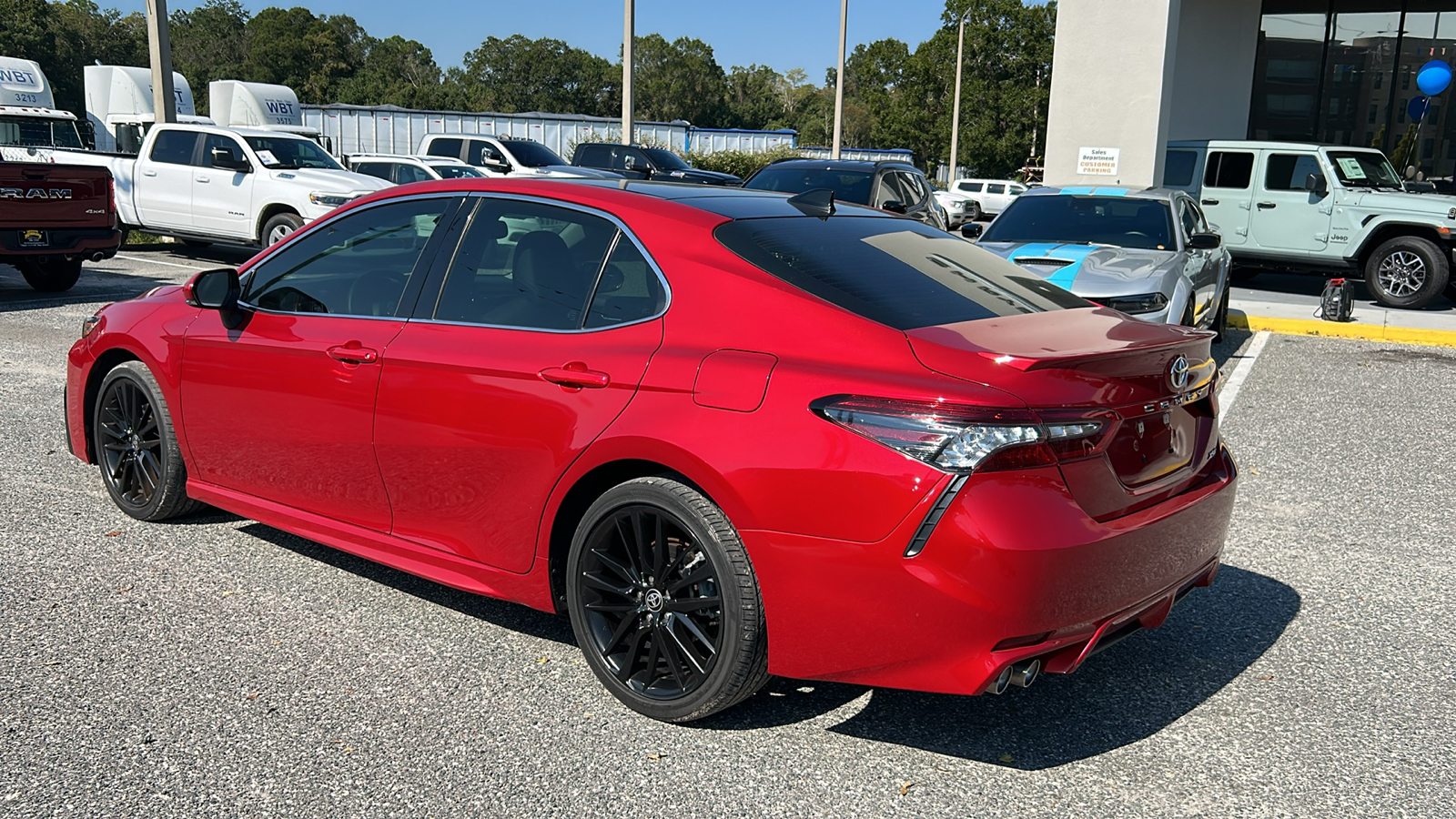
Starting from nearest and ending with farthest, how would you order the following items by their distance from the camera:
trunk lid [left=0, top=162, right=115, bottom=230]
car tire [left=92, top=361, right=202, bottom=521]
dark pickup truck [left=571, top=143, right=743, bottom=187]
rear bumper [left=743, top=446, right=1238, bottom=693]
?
rear bumper [left=743, top=446, right=1238, bottom=693]
car tire [left=92, top=361, right=202, bottom=521]
trunk lid [left=0, top=162, right=115, bottom=230]
dark pickup truck [left=571, top=143, right=743, bottom=187]

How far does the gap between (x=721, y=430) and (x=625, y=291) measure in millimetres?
676

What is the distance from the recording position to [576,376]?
3521 mm

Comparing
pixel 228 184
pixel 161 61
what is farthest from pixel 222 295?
pixel 161 61

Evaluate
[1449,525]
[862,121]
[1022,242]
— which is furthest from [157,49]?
[862,121]

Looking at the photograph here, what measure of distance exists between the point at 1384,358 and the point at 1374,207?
456 centimetres

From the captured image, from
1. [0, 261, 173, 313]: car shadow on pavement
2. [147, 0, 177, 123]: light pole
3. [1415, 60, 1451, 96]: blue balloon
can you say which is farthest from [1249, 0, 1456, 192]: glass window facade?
[0, 261, 173, 313]: car shadow on pavement

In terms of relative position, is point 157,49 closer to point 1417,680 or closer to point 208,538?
point 208,538

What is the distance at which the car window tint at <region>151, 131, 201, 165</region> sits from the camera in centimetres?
1639

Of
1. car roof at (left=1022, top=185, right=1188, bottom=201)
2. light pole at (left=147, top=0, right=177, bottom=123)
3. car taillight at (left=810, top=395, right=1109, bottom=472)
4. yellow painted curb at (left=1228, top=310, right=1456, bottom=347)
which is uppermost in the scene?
light pole at (left=147, top=0, right=177, bottom=123)

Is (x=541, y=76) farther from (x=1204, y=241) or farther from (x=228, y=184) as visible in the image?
(x=1204, y=241)

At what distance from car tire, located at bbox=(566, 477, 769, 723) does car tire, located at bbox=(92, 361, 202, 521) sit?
2306mm

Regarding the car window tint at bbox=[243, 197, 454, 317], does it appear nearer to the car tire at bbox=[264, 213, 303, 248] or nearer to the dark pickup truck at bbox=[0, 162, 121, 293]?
the dark pickup truck at bbox=[0, 162, 121, 293]

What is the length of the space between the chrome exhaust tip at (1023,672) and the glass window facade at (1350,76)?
988 inches

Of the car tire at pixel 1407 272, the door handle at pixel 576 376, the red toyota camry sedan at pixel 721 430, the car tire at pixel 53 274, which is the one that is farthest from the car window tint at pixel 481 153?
the door handle at pixel 576 376
